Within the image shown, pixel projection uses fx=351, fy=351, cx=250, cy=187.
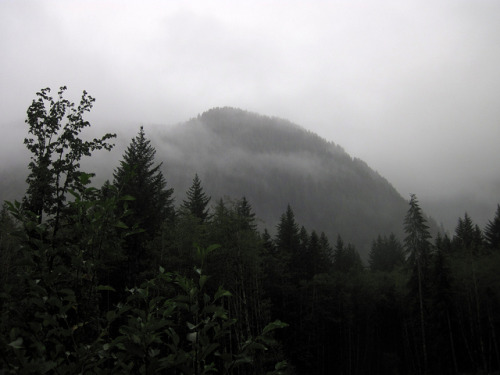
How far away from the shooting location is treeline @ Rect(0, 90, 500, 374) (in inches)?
81.8

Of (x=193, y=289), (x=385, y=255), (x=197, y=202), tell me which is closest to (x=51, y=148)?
(x=193, y=289)

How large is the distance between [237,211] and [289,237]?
77.6 feet

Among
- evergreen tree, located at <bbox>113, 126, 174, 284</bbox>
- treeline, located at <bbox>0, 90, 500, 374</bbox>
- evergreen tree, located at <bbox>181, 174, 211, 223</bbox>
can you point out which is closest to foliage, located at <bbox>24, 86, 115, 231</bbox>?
treeline, located at <bbox>0, 90, 500, 374</bbox>

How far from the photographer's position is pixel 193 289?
7.09 feet

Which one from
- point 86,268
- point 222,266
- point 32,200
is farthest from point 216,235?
point 86,268

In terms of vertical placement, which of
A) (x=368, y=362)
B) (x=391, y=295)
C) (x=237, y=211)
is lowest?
(x=368, y=362)

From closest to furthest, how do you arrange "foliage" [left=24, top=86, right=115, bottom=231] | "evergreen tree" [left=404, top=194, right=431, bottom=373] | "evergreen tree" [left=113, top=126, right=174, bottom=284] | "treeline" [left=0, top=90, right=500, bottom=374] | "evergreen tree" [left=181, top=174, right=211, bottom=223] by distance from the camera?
1. "treeline" [left=0, top=90, right=500, bottom=374]
2. "foliage" [left=24, top=86, right=115, bottom=231]
3. "evergreen tree" [left=113, top=126, right=174, bottom=284]
4. "evergreen tree" [left=404, top=194, right=431, bottom=373]
5. "evergreen tree" [left=181, top=174, right=211, bottom=223]

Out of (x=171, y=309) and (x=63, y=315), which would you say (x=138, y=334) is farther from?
(x=63, y=315)

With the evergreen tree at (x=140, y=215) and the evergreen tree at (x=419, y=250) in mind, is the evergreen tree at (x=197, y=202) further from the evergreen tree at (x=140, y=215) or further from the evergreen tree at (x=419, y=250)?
the evergreen tree at (x=419, y=250)

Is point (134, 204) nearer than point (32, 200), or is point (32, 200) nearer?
point (32, 200)

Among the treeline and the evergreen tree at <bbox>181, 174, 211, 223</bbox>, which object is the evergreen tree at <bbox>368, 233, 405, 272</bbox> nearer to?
the treeline

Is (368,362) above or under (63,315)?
under

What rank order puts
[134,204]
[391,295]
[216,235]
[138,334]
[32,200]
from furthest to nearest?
1. [391,295]
2. [134,204]
3. [216,235]
4. [32,200]
5. [138,334]

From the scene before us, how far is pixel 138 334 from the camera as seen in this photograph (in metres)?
1.96
